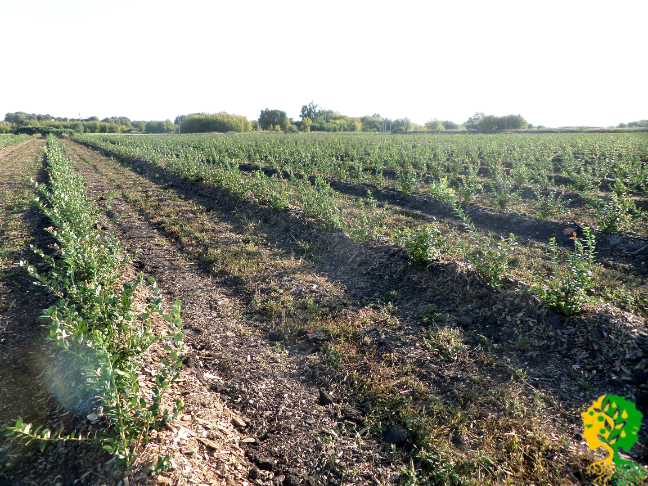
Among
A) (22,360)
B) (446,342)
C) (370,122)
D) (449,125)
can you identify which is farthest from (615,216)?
(370,122)

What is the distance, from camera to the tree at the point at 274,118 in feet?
264

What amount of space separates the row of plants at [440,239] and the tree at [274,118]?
233 ft

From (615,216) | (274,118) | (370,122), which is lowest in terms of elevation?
(615,216)

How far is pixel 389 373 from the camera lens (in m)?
3.66

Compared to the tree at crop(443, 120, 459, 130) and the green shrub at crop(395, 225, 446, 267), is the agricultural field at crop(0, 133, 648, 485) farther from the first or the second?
the tree at crop(443, 120, 459, 130)

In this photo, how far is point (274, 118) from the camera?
80875mm

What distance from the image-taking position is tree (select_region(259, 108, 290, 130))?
80.6 metres

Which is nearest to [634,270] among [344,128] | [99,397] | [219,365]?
[219,365]

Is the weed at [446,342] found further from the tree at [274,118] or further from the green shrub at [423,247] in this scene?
the tree at [274,118]

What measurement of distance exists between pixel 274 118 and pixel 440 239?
266 feet

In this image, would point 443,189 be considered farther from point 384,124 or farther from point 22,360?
point 384,124

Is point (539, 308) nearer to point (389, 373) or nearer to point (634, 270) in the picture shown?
point (389, 373)

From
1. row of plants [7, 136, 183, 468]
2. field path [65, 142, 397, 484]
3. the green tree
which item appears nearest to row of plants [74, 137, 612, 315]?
field path [65, 142, 397, 484]

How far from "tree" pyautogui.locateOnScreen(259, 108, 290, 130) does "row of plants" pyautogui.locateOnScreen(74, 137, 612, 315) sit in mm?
71139
